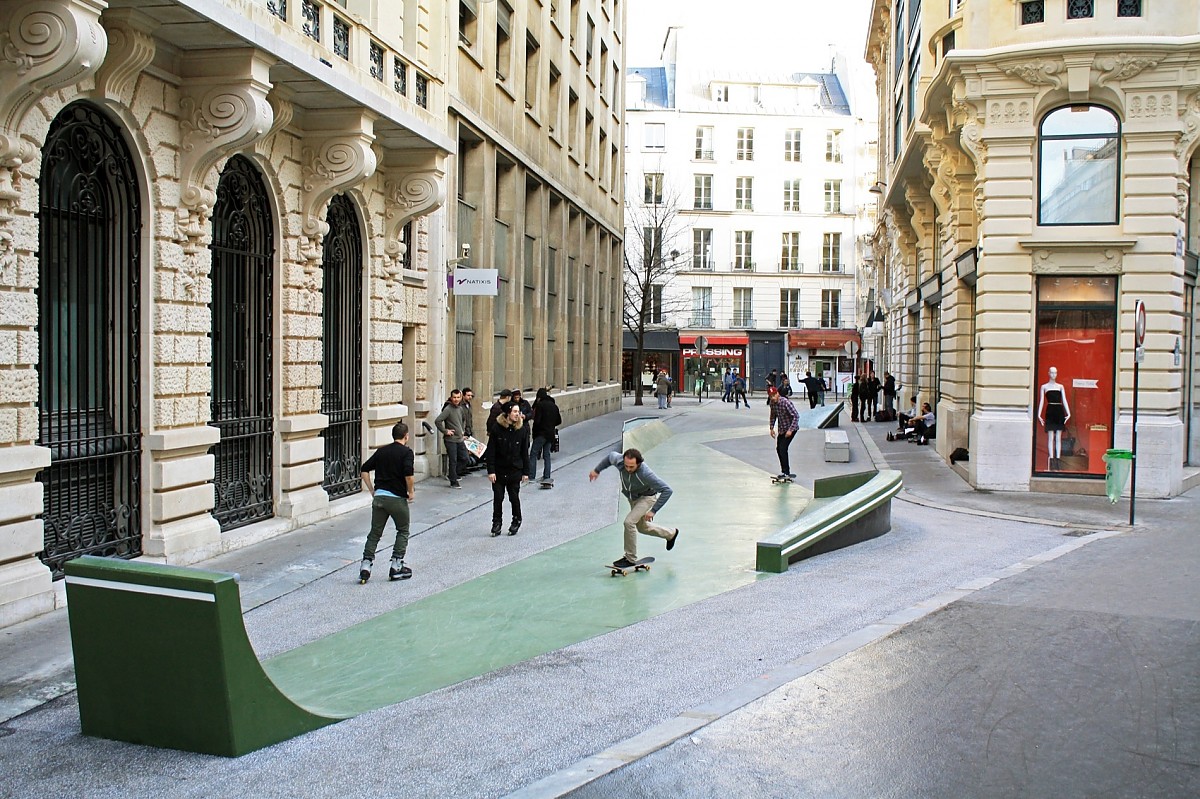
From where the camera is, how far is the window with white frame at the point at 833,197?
61.8 metres

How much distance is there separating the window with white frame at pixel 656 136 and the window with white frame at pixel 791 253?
8869 millimetres

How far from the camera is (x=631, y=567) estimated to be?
10.9 m

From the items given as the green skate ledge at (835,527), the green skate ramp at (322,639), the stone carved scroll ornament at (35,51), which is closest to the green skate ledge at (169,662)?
the green skate ramp at (322,639)

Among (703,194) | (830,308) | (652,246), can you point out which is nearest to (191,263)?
(652,246)

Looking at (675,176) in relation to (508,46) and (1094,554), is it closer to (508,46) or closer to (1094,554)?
(508,46)

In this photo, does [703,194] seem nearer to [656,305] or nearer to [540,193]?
[656,305]

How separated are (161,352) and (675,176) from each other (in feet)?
173

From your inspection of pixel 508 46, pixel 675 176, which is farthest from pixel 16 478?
pixel 675 176

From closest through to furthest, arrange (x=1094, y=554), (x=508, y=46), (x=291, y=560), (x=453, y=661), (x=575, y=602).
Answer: (x=453, y=661) → (x=575, y=602) → (x=291, y=560) → (x=1094, y=554) → (x=508, y=46)

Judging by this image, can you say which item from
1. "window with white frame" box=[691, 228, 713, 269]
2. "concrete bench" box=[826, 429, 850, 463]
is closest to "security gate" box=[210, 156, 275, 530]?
"concrete bench" box=[826, 429, 850, 463]

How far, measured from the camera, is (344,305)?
1510cm

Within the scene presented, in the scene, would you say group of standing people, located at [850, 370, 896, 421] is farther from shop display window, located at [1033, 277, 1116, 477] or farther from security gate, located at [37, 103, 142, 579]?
security gate, located at [37, 103, 142, 579]

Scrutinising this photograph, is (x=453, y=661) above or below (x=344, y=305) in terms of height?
below

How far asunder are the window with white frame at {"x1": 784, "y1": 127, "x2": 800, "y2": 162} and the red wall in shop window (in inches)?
1814
